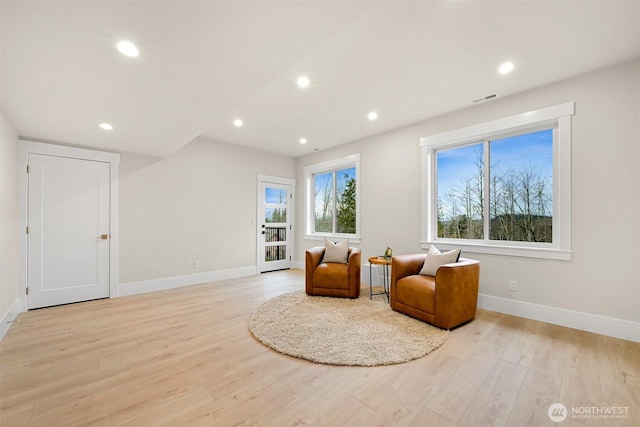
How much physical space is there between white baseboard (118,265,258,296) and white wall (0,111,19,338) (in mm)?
1168

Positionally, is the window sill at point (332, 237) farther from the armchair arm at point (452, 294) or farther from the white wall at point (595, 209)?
the armchair arm at point (452, 294)

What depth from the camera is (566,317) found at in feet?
9.39

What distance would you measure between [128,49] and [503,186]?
13.4 feet

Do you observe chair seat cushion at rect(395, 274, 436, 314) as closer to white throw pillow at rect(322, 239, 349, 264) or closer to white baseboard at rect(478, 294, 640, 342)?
white baseboard at rect(478, 294, 640, 342)

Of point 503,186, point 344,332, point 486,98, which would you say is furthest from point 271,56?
point 503,186

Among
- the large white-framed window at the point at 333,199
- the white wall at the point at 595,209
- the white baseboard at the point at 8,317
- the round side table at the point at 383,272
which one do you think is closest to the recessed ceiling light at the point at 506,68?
the white wall at the point at 595,209

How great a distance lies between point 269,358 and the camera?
227 cm

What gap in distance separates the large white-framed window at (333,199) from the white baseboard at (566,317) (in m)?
2.36

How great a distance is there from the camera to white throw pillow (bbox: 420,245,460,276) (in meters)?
3.16

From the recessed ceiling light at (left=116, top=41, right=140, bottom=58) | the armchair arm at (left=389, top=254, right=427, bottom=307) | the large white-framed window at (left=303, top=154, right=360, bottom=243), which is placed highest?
the recessed ceiling light at (left=116, top=41, right=140, bottom=58)

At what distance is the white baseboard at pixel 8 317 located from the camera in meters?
2.71

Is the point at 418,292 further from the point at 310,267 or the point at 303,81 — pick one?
the point at 303,81

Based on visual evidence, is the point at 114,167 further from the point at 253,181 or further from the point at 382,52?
the point at 382,52

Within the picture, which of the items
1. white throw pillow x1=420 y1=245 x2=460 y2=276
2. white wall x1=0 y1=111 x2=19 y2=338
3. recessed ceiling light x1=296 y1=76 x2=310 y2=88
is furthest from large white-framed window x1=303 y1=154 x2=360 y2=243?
white wall x1=0 y1=111 x2=19 y2=338
